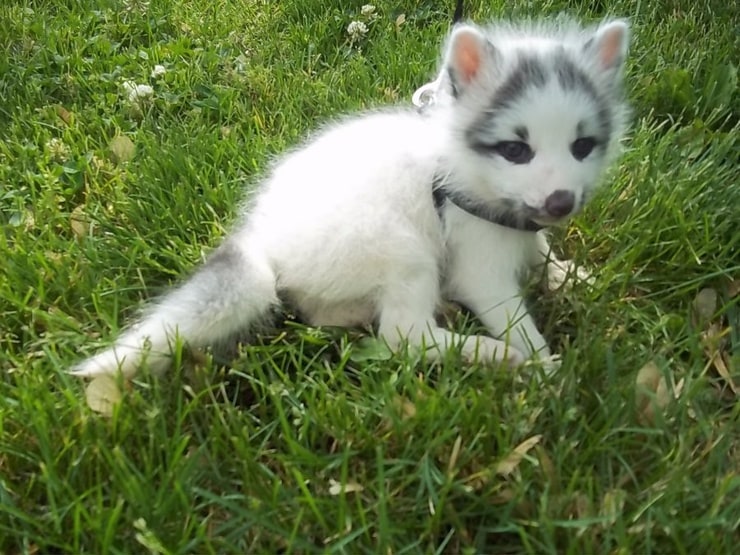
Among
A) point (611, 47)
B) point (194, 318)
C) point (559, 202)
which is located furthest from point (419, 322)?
point (611, 47)

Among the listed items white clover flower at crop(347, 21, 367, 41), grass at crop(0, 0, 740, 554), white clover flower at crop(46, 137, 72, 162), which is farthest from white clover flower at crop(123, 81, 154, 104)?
white clover flower at crop(347, 21, 367, 41)

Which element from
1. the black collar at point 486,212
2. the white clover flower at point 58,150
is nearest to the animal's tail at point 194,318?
the black collar at point 486,212

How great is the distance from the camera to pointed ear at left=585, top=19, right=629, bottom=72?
218 cm

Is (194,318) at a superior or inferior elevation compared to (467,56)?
inferior

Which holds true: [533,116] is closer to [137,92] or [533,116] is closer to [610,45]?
[610,45]

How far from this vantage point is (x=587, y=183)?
2121mm

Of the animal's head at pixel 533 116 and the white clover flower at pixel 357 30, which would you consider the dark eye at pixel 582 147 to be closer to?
the animal's head at pixel 533 116

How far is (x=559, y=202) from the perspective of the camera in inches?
78.2

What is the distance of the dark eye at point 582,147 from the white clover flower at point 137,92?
2040 mm

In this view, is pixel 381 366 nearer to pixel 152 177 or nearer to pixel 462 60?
pixel 462 60

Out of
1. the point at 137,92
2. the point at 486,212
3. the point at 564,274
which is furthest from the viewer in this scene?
the point at 137,92

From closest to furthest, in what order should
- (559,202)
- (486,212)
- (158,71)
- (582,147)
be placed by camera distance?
(559,202)
(582,147)
(486,212)
(158,71)

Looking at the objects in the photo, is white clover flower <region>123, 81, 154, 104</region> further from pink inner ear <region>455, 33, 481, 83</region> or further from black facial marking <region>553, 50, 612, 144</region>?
black facial marking <region>553, 50, 612, 144</region>

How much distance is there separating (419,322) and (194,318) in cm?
59
